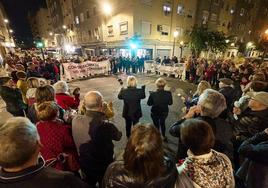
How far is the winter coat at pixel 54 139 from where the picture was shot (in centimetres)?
204

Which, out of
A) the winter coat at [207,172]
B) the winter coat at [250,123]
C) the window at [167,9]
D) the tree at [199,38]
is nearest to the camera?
the winter coat at [207,172]

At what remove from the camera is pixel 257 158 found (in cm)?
200

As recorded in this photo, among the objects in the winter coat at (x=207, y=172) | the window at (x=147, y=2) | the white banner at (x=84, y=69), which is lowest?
the white banner at (x=84, y=69)

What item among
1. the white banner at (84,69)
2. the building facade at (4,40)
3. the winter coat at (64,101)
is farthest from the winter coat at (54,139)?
the building facade at (4,40)

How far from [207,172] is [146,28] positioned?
2365 centimetres

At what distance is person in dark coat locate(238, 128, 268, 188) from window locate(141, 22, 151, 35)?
22360 mm

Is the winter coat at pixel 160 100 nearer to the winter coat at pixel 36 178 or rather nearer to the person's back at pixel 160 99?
the person's back at pixel 160 99

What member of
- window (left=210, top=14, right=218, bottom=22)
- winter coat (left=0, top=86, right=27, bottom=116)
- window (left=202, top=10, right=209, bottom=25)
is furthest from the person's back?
window (left=210, top=14, right=218, bottom=22)

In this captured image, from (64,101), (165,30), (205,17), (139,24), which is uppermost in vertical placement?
(205,17)

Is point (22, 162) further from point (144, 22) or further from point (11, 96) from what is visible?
point (144, 22)

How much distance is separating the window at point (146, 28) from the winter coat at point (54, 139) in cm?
2244

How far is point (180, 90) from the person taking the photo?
10.7m

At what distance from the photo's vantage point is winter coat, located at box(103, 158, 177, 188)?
1295 mm

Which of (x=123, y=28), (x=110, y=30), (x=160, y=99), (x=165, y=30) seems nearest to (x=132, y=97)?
(x=160, y=99)
